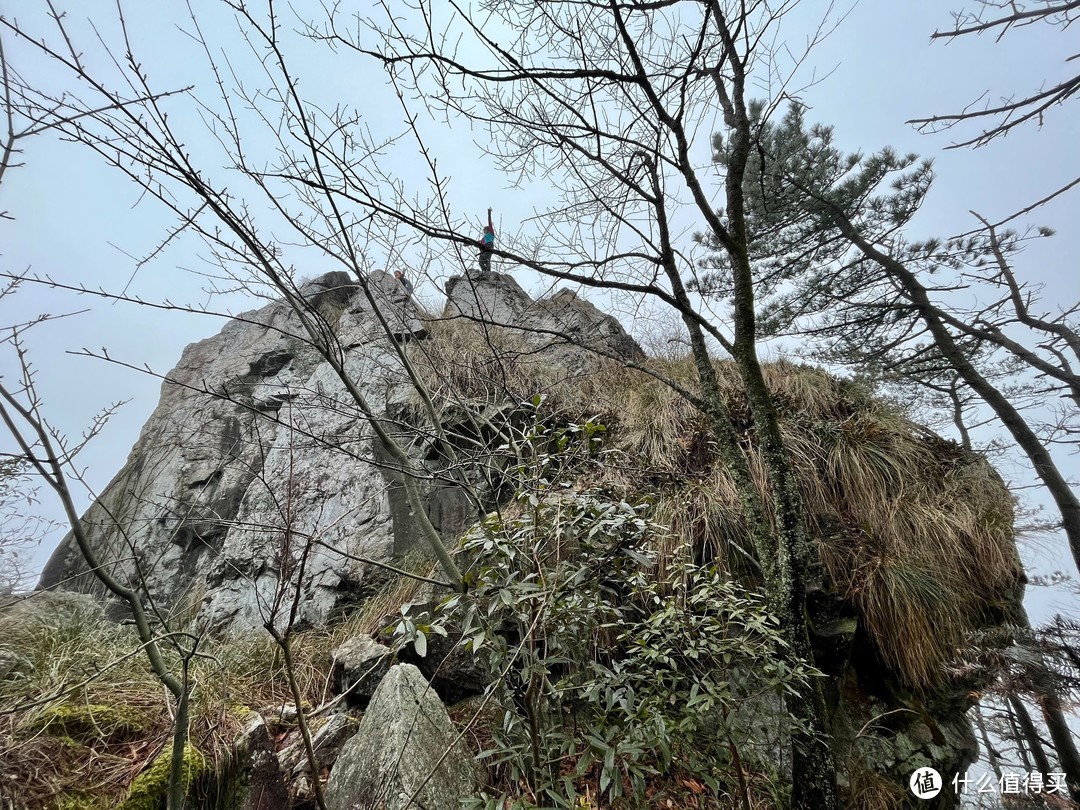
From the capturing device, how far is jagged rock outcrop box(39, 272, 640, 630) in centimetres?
380

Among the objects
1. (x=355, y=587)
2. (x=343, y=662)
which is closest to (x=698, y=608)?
(x=343, y=662)

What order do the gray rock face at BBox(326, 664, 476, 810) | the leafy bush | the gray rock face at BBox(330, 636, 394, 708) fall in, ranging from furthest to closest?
the gray rock face at BBox(330, 636, 394, 708) → the gray rock face at BBox(326, 664, 476, 810) → the leafy bush

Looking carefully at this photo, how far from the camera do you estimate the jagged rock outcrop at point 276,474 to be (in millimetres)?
3803

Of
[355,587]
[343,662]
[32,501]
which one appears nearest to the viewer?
[32,501]

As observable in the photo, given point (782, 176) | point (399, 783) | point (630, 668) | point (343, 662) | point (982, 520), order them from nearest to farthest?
point (399, 783), point (630, 668), point (343, 662), point (982, 520), point (782, 176)

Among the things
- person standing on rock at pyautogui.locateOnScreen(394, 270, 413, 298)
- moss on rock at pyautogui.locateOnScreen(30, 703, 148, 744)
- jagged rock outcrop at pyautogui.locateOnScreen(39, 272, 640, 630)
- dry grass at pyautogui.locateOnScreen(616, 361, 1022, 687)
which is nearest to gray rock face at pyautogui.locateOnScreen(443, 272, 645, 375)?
jagged rock outcrop at pyautogui.locateOnScreen(39, 272, 640, 630)

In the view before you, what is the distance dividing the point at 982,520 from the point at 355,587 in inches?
172

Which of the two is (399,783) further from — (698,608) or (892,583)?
(892,583)

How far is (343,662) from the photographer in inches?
110

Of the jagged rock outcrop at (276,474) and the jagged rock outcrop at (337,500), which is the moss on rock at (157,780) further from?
the jagged rock outcrop at (276,474)

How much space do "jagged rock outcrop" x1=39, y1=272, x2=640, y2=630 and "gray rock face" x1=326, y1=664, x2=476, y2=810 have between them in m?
1.15

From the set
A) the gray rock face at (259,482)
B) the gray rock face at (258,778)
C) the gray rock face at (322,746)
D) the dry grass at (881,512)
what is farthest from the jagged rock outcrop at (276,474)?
the dry grass at (881,512)

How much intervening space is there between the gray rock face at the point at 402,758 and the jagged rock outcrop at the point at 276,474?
115 cm

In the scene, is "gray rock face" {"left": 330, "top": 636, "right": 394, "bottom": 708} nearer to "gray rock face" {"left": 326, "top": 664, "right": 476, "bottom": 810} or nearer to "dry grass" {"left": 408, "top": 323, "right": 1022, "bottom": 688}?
"gray rock face" {"left": 326, "top": 664, "right": 476, "bottom": 810}
